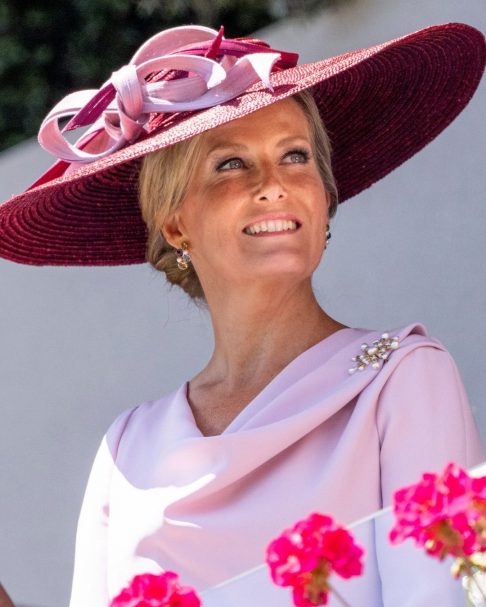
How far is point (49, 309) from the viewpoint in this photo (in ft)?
11.8

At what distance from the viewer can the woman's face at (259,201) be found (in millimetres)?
2363

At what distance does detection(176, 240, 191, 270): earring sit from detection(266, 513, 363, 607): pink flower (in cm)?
136

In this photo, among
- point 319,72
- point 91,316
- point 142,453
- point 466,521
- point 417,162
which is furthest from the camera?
point 91,316

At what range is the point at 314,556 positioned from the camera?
127cm

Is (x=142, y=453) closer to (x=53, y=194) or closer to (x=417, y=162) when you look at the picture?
(x=53, y=194)

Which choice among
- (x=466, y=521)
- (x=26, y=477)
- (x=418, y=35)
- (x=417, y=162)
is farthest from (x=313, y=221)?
(x=26, y=477)

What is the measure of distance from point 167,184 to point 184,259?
15cm

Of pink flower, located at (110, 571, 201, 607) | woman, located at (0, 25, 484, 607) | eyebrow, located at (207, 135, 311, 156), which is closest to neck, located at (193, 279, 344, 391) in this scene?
woman, located at (0, 25, 484, 607)

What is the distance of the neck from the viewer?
8.12 feet

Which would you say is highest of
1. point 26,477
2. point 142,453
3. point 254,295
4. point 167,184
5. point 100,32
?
point 100,32

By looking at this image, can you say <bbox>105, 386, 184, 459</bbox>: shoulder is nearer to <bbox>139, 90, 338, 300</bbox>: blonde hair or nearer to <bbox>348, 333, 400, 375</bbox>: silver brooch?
<bbox>139, 90, 338, 300</bbox>: blonde hair

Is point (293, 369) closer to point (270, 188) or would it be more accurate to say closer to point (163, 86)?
point (270, 188)

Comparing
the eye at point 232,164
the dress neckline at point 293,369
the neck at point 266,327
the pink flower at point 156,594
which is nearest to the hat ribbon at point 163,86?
the eye at point 232,164

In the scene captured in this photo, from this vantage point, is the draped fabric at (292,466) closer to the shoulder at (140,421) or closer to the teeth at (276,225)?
the shoulder at (140,421)
